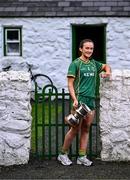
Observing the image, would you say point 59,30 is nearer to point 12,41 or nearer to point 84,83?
point 12,41

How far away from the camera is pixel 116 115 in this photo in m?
8.24

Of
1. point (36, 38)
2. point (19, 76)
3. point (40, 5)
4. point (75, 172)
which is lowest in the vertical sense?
point (75, 172)

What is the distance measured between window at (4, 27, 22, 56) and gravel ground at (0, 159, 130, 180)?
31.3 ft

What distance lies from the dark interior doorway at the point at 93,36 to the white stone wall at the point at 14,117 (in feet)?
30.8

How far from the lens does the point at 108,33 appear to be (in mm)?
17172

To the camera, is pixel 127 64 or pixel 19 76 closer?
pixel 19 76

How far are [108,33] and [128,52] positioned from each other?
0.87 m

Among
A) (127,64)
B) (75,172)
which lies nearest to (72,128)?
(75,172)

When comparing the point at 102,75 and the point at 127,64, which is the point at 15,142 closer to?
the point at 102,75

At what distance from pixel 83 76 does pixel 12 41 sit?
33.1 feet

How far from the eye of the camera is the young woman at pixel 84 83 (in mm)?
7797

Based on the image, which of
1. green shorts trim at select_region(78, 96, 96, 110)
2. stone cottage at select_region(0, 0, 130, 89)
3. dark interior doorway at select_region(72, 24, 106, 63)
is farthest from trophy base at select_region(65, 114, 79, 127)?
dark interior doorway at select_region(72, 24, 106, 63)

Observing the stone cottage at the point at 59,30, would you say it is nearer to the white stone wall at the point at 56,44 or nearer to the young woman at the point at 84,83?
the white stone wall at the point at 56,44

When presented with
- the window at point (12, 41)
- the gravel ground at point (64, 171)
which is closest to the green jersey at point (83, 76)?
the gravel ground at point (64, 171)
